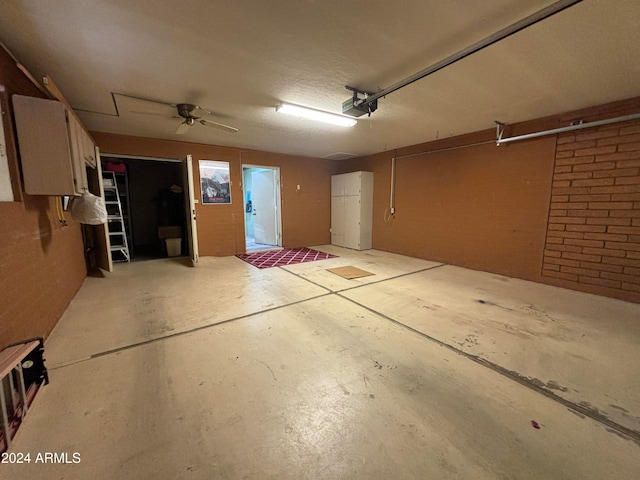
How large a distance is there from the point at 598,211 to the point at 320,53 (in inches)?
161

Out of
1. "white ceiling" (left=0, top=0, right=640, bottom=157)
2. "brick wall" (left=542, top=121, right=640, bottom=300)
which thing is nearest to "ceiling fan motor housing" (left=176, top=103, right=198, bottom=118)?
"white ceiling" (left=0, top=0, right=640, bottom=157)

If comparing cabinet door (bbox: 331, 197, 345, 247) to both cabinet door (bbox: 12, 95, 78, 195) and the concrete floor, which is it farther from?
cabinet door (bbox: 12, 95, 78, 195)

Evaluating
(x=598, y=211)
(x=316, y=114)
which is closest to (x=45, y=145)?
(x=316, y=114)

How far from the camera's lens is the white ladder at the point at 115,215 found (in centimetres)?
507

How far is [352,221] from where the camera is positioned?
664 centimetres

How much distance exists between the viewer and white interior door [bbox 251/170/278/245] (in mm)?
6766

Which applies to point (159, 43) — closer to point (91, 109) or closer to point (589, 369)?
point (91, 109)

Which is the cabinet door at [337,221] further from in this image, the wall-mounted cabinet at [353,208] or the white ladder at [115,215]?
the white ladder at [115,215]

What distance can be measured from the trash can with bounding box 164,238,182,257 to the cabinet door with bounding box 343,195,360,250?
13.8ft

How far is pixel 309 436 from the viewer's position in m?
1.34

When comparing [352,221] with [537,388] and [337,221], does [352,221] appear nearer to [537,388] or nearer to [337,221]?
[337,221]

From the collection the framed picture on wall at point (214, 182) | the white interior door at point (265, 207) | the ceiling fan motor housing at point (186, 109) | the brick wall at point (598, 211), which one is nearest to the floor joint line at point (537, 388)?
the brick wall at point (598, 211)

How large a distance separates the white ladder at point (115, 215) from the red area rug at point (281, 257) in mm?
2295

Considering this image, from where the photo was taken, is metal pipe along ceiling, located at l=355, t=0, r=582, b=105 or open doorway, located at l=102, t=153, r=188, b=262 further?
open doorway, located at l=102, t=153, r=188, b=262
